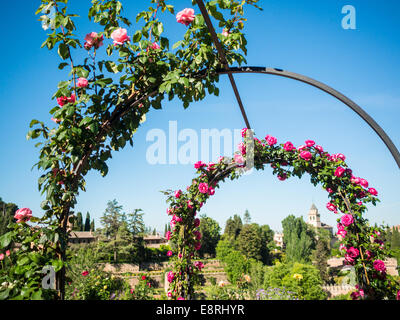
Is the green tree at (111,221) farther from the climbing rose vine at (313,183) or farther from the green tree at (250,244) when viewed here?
the climbing rose vine at (313,183)

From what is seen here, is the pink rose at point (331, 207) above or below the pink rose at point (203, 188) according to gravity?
below

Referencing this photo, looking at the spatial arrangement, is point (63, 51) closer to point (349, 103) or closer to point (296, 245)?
point (349, 103)

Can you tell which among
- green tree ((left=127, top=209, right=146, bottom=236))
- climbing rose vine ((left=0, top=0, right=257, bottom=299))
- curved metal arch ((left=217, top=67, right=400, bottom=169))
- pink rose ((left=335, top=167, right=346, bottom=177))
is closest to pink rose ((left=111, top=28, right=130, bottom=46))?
climbing rose vine ((left=0, top=0, right=257, bottom=299))

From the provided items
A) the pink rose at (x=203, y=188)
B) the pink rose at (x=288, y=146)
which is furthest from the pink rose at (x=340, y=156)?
the pink rose at (x=203, y=188)

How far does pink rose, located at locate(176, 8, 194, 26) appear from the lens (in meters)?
1.61

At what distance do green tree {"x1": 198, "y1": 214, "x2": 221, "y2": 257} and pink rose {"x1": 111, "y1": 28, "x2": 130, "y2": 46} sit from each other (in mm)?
31332

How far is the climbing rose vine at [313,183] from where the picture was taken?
3.00 metres

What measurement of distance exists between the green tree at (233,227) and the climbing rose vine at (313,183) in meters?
34.4

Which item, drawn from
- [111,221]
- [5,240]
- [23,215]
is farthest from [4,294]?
[111,221]

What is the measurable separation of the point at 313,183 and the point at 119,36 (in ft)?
11.0

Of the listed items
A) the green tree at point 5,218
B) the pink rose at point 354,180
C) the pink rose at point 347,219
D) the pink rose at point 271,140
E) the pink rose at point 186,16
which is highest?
the pink rose at point 186,16

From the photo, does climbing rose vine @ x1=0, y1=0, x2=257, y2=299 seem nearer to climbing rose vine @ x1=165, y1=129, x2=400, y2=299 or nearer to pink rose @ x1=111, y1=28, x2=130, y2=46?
pink rose @ x1=111, y1=28, x2=130, y2=46
